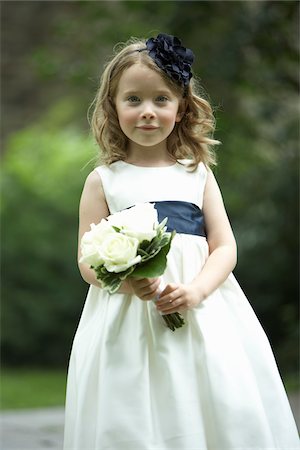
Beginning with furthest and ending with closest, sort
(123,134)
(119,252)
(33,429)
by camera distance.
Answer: (33,429), (123,134), (119,252)

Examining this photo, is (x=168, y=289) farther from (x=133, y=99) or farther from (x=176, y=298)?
(x=133, y=99)

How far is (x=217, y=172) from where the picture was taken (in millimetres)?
9344

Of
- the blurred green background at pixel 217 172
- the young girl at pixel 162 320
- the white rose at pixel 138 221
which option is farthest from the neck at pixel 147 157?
the blurred green background at pixel 217 172

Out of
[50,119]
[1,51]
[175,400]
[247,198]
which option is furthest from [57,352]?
[1,51]

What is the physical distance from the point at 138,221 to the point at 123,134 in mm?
686

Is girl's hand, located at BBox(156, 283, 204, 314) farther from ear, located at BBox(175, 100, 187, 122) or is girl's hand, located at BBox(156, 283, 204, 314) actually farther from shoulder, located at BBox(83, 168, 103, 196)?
ear, located at BBox(175, 100, 187, 122)

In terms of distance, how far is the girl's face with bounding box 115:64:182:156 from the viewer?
3.66 meters

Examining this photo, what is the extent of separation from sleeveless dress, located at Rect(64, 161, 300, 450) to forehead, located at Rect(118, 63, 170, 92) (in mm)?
354

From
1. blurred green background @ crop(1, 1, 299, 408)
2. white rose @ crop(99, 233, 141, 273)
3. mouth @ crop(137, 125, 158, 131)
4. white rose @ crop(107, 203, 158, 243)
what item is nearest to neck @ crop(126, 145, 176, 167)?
mouth @ crop(137, 125, 158, 131)

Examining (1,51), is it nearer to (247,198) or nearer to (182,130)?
(247,198)

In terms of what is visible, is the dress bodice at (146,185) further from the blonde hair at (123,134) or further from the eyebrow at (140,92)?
the eyebrow at (140,92)

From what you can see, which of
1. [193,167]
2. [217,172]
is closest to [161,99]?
[193,167]

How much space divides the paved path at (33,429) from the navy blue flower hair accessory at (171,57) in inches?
105

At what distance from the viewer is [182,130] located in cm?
398
